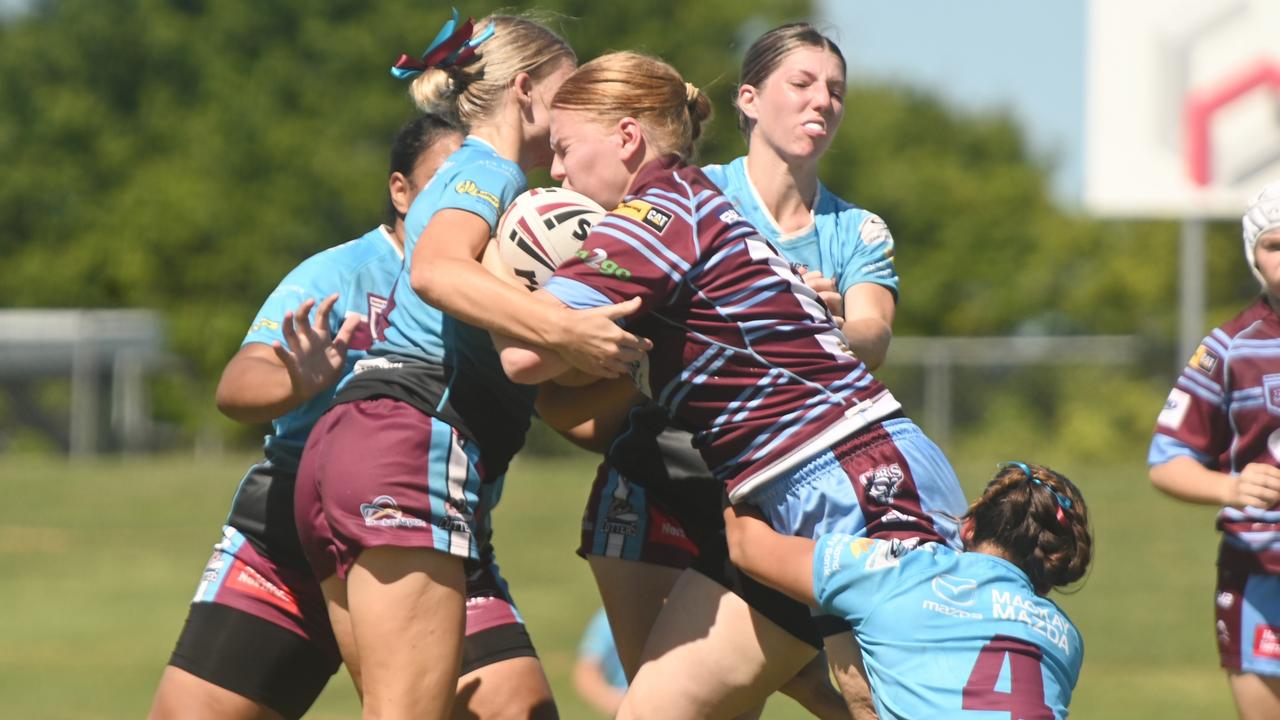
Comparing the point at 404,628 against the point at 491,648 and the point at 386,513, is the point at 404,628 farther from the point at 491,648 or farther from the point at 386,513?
the point at 491,648

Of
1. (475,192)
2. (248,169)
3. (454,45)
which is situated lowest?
(475,192)

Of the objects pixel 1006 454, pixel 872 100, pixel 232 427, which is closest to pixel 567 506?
pixel 1006 454

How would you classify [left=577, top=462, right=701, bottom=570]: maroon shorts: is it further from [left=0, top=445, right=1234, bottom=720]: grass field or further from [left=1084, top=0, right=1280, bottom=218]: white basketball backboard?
[left=1084, top=0, right=1280, bottom=218]: white basketball backboard

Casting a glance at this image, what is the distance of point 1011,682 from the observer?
378cm

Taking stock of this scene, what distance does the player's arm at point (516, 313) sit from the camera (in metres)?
3.80

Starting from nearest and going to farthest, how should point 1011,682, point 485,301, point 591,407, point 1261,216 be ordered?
point 1011,682 → point 485,301 → point 591,407 → point 1261,216

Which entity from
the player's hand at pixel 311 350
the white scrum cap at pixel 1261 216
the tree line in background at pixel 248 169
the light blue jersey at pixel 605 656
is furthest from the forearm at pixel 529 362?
the tree line in background at pixel 248 169

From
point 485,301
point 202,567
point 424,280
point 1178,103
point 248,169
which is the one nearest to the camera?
point 485,301

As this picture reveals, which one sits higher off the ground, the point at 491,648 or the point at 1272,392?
→ the point at 1272,392

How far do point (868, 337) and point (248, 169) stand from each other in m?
35.1

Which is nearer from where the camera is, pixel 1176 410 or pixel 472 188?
pixel 472 188

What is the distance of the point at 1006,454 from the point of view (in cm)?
2872

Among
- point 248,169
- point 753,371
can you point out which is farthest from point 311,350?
point 248,169

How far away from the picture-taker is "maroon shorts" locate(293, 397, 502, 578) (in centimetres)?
419
